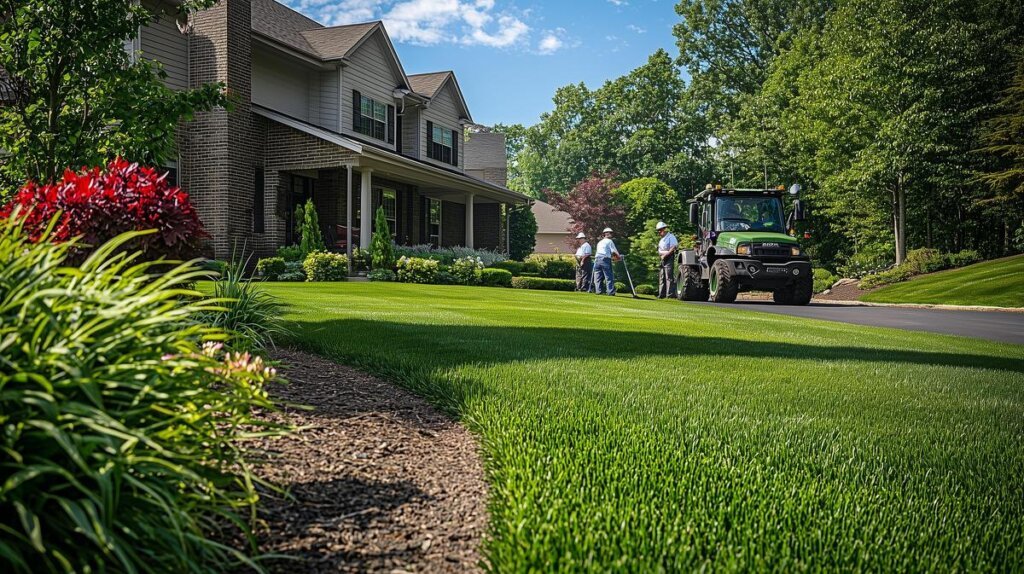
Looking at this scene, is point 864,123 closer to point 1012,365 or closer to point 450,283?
point 450,283

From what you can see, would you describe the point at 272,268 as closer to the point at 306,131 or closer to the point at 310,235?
the point at 310,235

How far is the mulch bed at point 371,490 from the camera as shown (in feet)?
7.59

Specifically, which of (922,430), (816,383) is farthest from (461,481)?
(816,383)

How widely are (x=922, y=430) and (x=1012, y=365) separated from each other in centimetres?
384

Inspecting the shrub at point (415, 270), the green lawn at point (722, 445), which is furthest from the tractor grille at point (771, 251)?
the green lawn at point (722, 445)

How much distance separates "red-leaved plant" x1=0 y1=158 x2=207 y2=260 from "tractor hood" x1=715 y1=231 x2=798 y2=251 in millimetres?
13245

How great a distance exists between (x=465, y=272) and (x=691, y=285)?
623 cm

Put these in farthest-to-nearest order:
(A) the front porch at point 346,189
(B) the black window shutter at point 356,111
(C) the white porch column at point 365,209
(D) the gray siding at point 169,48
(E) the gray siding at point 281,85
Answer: (B) the black window shutter at point 356,111 → (E) the gray siding at point 281,85 → (C) the white porch column at point 365,209 → (A) the front porch at point 346,189 → (D) the gray siding at point 169,48

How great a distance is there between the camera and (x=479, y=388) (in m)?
4.62

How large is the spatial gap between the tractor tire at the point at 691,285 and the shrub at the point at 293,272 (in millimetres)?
9253

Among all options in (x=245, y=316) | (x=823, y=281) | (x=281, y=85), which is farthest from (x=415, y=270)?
(x=823, y=281)

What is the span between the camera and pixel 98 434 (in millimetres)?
1921

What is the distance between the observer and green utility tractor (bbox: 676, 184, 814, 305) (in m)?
16.0

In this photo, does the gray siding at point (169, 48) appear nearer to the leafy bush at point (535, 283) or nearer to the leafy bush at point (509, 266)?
the leafy bush at point (535, 283)
